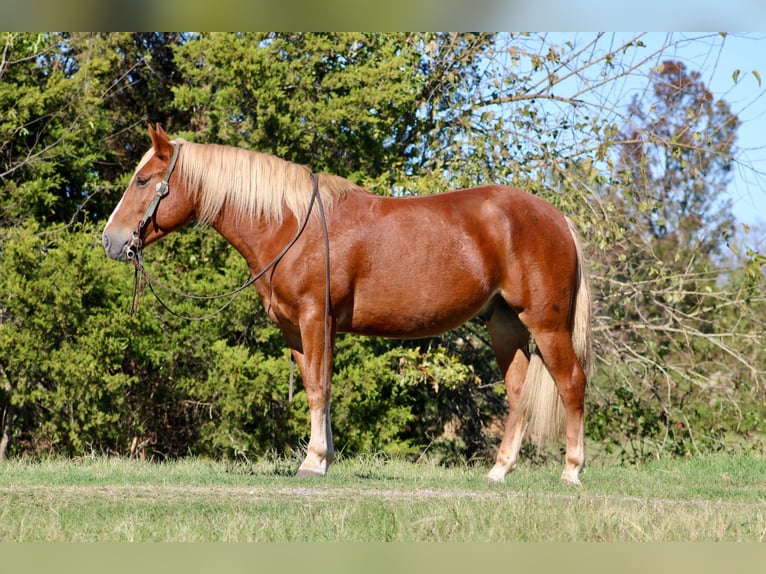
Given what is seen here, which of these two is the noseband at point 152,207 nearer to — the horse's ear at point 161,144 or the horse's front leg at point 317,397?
the horse's ear at point 161,144

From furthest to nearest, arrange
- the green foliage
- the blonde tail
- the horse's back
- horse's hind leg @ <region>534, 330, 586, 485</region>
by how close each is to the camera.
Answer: the green foliage
the blonde tail
horse's hind leg @ <region>534, 330, 586, 485</region>
the horse's back

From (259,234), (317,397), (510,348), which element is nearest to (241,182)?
(259,234)

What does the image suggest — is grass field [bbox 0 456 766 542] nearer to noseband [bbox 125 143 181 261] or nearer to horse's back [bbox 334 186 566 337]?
horse's back [bbox 334 186 566 337]

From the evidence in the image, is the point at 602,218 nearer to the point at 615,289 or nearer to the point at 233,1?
the point at 615,289

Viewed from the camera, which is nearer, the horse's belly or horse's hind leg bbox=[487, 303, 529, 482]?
the horse's belly

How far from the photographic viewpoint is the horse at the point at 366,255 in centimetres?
682

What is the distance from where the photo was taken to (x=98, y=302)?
35.7 ft

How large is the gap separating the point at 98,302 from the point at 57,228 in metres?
1.39

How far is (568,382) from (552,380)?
19 cm

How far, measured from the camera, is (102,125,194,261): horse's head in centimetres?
682

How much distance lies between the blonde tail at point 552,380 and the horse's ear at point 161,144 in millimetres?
3240

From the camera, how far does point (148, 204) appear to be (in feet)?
22.4

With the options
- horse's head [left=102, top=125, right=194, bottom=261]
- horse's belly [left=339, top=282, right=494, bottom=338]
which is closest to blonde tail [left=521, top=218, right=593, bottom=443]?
horse's belly [left=339, top=282, right=494, bottom=338]

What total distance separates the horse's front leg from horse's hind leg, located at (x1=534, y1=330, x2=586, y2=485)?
5.59 ft
